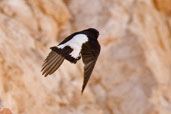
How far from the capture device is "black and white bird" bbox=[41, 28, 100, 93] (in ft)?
7.86

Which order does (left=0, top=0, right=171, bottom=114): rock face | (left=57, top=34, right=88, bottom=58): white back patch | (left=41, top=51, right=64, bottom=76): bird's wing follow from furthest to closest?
(left=0, top=0, right=171, bottom=114): rock face < (left=41, top=51, right=64, bottom=76): bird's wing < (left=57, top=34, right=88, bottom=58): white back patch

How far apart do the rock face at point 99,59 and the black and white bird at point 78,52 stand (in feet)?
1.02

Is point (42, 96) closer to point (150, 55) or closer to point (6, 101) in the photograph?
point (6, 101)

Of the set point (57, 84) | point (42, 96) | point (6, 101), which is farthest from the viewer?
point (57, 84)

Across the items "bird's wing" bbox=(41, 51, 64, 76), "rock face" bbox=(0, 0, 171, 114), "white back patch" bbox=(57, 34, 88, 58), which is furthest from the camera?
"rock face" bbox=(0, 0, 171, 114)

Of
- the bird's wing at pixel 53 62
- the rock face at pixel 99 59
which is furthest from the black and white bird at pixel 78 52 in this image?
the rock face at pixel 99 59

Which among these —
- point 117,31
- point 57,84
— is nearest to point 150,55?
point 117,31

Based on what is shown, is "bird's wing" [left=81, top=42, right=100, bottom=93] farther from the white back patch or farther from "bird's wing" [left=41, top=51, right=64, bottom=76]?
"bird's wing" [left=41, top=51, right=64, bottom=76]

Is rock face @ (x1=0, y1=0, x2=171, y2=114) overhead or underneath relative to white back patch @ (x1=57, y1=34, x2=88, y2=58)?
overhead

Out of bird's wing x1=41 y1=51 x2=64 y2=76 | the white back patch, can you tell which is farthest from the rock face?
the white back patch

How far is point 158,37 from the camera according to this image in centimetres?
423

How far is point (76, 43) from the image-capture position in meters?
2.47

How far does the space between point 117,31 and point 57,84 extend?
90 centimetres

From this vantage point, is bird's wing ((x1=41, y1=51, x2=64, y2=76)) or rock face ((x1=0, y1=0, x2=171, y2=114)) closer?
bird's wing ((x1=41, y1=51, x2=64, y2=76))
